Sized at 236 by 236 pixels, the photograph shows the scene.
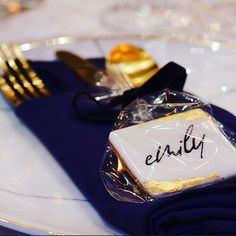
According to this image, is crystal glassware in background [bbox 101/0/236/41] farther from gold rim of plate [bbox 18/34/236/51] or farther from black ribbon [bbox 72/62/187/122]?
black ribbon [bbox 72/62/187/122]

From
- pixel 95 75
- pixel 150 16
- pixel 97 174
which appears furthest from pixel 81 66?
pixel 150 16

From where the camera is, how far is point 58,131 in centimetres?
59

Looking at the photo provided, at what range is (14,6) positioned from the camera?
1124 mm

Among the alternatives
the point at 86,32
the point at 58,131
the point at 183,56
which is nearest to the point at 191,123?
the point at 58,131

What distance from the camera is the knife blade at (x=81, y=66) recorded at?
0.71 metres

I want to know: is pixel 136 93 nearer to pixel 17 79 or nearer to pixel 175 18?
pixel 17 79

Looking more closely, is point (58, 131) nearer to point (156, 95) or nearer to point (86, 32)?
point (156, 95)

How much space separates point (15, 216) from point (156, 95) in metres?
0.25

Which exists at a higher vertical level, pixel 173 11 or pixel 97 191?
pixel 97 191

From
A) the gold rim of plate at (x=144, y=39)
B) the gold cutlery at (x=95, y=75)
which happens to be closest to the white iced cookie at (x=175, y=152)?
the gold cutlery at (x=95, y=75)

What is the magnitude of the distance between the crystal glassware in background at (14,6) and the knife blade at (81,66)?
0.38 metres

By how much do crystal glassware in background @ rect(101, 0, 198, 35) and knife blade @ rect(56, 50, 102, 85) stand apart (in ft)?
0.87

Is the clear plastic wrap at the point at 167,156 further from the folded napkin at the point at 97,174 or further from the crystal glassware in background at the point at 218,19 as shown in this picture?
the crystal glassware in background at the point at 218,19

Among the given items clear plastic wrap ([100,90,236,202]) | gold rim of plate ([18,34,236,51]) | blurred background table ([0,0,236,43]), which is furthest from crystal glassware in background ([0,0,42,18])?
clear plastic wrap ([100,90,236,202])
